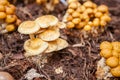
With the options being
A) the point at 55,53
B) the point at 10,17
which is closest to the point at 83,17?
the point at 55,53

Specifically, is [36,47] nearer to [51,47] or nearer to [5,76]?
[51,47]

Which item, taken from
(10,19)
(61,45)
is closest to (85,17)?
(61,45)

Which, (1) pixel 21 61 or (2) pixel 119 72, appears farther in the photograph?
(1) pixel 21 61

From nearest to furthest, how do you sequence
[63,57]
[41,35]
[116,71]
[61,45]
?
[116,71] → [41,35] → [61,45] → [63,57]

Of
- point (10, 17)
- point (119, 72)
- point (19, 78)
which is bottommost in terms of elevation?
point (19, 78)

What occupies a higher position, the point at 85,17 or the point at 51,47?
the point at 85,17

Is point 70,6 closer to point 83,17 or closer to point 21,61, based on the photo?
point 83,17

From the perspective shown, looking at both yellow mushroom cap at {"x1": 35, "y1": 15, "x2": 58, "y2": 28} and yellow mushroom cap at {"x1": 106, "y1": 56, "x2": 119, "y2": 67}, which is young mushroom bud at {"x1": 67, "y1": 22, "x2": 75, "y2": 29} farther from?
yellow mushroom cap at {"x1": 106, "y1": 56, "x2": 119, "y2": 67}
